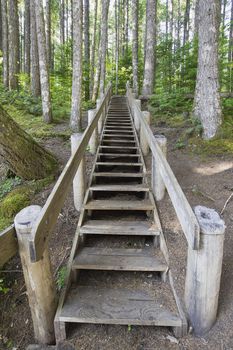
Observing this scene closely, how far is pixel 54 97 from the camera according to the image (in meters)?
15.5

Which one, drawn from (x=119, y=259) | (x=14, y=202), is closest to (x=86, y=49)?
(x=14, y=202)

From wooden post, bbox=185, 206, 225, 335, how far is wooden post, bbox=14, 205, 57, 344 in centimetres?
137

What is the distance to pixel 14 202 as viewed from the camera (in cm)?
468

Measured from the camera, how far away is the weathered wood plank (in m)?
2.21

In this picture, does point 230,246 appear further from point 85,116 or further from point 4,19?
point 4,19

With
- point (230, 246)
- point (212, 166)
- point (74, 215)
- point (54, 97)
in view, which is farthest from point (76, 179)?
point (54, 97)

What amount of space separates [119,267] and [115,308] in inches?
20.8

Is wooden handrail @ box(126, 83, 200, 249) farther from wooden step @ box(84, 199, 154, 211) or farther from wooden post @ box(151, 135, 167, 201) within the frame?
wooden step @ box(84, 199, 154, 211)

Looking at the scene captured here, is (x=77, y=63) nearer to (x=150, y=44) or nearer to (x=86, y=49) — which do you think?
(x=150, y=44)

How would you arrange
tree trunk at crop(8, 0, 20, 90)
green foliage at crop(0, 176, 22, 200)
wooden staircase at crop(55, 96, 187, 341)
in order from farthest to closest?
1. tree trunk at crop(8, 0, 20, 90)
2. green foliage at crop(0, 176, 22, 200)
3. wooden staircase at crop(55, 96, 187, 341)

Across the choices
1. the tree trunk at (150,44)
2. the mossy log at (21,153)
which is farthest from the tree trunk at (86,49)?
the mossy log at (21,153)

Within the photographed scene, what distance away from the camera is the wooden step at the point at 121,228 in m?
3.72

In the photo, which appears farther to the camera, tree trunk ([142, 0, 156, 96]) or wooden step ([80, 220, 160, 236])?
tree trunk ([142, 0, 156, 96])

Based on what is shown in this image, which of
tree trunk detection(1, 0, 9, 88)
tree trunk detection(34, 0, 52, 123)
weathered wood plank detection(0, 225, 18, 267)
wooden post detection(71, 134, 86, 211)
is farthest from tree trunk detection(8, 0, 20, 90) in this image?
weathered wood plank detection(0, 225, 18, 267)
